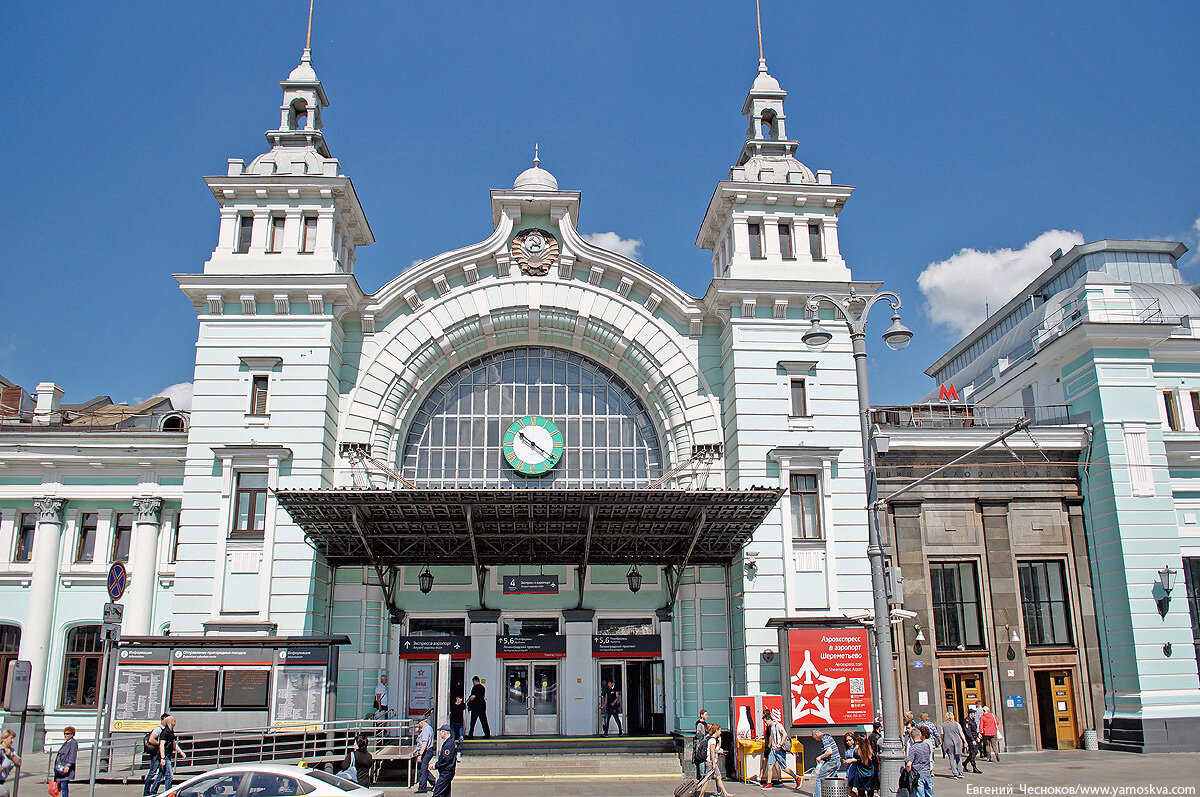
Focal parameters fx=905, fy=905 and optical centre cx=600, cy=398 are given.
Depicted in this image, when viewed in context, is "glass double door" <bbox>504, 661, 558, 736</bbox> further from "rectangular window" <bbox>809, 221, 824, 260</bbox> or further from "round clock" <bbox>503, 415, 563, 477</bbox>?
"rectangular window" <bbox>809, 221, 824, 260</bbox>

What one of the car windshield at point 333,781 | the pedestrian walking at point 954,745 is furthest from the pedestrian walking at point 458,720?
the pedestrian walking at point 954,745

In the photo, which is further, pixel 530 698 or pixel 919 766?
pixel 530 698

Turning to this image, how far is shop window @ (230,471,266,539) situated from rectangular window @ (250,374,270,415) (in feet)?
6.50

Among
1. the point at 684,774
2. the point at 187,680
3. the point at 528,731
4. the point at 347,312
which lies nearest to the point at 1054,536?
the point at 684,774

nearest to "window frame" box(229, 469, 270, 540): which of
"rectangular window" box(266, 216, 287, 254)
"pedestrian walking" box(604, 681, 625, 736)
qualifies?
"rectangular window" box(266, 216, 287, 254)

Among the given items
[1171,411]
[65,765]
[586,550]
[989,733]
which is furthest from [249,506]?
[1171,411]

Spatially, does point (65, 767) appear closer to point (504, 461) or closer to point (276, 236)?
point (504, 461)

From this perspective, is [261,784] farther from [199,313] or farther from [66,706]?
[66,706]

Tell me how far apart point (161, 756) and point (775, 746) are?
1504cm

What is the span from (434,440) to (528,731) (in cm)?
991

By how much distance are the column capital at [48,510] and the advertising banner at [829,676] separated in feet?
82.8

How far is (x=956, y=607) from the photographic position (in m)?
30.6

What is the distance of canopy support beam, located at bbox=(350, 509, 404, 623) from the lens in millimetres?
25266

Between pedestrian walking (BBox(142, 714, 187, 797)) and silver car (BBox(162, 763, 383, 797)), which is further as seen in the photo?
pedestrian walking (BBox(142, 714, 187, 797))
